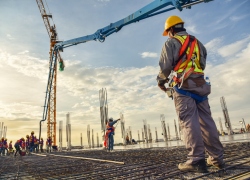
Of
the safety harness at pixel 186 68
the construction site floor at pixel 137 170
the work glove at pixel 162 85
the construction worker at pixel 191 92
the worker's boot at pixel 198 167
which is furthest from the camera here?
the work glove at pixel 162 85

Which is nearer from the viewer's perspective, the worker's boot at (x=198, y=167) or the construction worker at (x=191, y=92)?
the worker's boot at (x=198, y=167)

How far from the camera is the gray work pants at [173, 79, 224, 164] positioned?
1.75 metres

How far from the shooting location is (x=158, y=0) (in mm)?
8555

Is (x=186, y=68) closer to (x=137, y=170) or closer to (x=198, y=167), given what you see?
(x=198, y=167)

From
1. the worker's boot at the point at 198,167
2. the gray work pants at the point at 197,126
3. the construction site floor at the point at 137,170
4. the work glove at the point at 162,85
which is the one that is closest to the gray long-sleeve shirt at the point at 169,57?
the work glove at the point at 162,85

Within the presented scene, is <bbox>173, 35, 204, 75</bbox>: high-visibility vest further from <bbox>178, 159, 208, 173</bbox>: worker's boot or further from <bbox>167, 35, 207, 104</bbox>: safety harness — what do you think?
<bbox>178, 159, 208, 173</bbox>: worker's boot

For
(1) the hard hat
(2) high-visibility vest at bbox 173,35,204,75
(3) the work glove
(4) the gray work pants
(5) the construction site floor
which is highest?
(1) the hard hat

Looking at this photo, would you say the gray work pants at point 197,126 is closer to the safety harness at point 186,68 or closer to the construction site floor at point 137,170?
the safety harness at point 186,68

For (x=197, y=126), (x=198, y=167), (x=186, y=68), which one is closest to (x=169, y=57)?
(x=186, y=68)

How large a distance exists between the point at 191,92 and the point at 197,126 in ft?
1.25

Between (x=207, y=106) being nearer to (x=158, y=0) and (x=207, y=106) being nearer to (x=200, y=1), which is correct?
(x=200, y=1)

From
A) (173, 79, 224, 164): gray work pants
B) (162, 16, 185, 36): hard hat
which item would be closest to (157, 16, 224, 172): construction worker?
(173, 79, 224, 164): gray work pants

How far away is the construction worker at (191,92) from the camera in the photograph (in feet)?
5.91

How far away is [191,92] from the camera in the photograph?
193 centimetres
